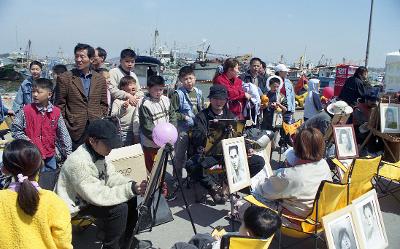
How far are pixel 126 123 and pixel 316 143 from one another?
105 inches

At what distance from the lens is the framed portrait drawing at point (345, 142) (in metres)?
5.49

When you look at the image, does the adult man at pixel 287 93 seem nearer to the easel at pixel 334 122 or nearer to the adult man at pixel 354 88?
the adult man at pixel 354 88

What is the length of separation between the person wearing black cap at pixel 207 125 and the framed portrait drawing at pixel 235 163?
600mm

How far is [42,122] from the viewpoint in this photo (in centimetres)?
407

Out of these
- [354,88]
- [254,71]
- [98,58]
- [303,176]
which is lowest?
[303,176]

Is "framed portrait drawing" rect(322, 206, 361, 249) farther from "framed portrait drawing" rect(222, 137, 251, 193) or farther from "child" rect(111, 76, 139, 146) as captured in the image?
"child" rect(111, 76, 139, 146)

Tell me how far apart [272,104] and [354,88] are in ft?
6.73

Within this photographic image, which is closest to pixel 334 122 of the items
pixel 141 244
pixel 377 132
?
pixel 377 132

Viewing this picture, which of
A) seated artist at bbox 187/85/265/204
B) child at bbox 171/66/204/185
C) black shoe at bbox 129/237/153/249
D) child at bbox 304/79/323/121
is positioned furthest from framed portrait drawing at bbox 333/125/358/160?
black shoe at bbox 129/237/153/249

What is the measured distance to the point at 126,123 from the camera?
204 inches

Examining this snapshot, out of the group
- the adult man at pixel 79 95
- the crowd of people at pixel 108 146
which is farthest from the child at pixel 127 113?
the adult man at pixel 79 95

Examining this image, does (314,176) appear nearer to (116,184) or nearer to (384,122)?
(116,184)

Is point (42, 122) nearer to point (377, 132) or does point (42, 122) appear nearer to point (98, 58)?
point (98, 58)

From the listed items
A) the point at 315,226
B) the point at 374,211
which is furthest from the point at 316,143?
the point at 374,211
